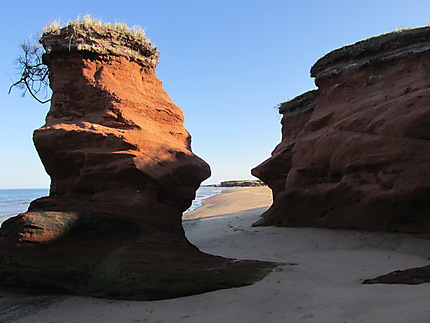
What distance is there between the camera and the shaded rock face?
5.57 meters

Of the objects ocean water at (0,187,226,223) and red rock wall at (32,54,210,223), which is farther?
ocean water at (0,187,226,223)

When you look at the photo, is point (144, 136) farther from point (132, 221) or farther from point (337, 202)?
point (337, 202)

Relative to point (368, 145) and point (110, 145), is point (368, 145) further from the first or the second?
point (110, 145)

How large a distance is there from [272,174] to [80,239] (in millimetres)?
7161

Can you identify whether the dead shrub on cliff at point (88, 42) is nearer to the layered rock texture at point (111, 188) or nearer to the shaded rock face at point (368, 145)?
the layered rock texture at point (111, 188)

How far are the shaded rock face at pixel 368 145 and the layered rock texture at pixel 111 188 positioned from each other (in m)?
2.88

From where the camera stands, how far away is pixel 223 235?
8.08m

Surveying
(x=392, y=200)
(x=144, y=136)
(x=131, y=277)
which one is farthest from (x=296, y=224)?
(x=131, y=277)

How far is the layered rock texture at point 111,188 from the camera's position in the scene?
349cm

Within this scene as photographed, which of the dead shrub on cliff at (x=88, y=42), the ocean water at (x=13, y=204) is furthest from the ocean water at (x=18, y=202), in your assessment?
the dead shrub on cliff at (x=88, y=42)

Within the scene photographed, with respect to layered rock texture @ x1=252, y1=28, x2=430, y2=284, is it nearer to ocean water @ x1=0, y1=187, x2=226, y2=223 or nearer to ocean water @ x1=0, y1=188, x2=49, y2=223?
ocean water @ x1=0, y1=187, x2=226, y2=223

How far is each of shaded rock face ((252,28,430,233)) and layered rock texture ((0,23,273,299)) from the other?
2882mm

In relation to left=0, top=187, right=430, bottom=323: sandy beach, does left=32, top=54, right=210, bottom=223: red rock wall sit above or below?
above

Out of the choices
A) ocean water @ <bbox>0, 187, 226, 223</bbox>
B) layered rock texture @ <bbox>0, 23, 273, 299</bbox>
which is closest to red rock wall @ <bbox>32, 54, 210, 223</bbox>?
layered rock texture @ <bbox>0, 23, 273, 299</bbox>
